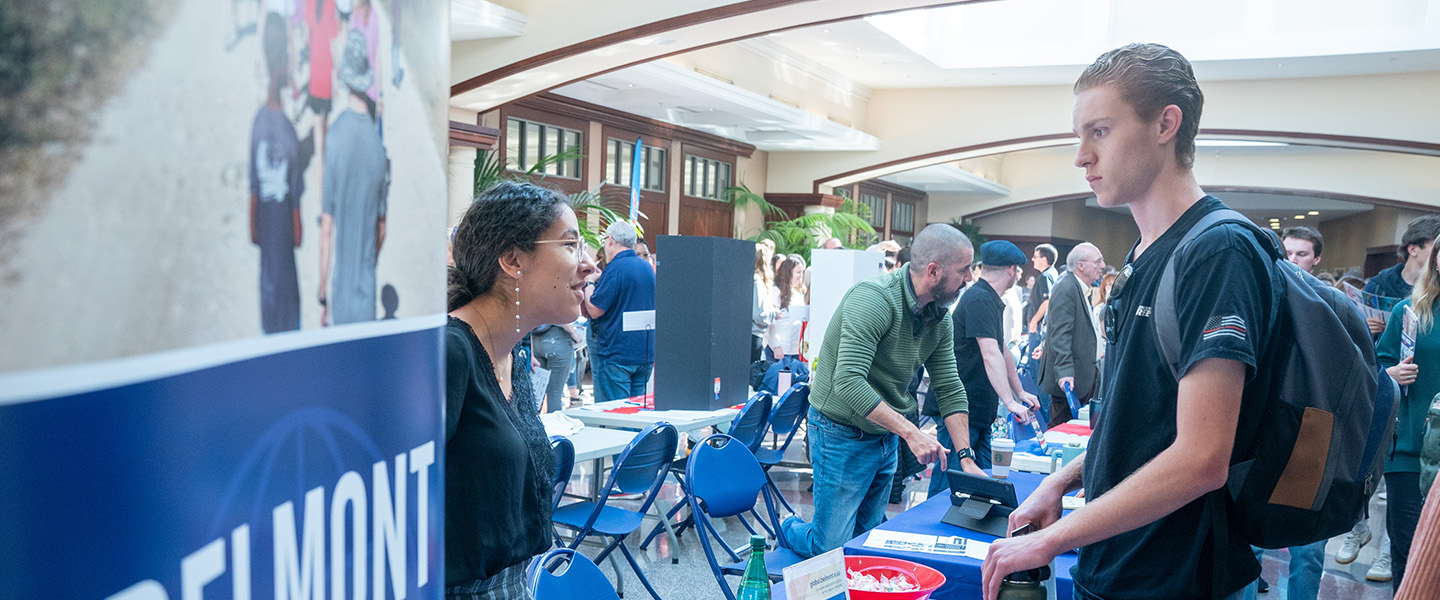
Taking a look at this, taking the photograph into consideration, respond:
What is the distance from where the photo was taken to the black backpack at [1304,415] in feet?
4.18

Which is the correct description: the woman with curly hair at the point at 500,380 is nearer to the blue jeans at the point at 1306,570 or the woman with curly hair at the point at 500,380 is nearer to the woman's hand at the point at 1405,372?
the blue jeans at the point at 1306,570

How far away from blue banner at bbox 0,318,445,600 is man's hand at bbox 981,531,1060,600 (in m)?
0.90

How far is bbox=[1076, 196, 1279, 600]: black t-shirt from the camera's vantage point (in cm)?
125

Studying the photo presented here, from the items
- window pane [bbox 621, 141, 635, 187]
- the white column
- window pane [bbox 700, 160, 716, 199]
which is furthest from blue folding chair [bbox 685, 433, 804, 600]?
window pane [bbox 700, 160, 716, 199]

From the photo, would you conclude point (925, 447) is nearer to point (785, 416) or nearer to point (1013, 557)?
point (1013, 557)

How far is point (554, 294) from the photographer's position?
6.12 ft

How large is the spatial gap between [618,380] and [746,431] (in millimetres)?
1405

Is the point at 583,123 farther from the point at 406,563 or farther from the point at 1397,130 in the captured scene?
the point at 406,563

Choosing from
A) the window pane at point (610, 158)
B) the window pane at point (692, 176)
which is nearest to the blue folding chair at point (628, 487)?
the window pane at point (610, 158)

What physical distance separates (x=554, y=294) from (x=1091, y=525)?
106 centimetres

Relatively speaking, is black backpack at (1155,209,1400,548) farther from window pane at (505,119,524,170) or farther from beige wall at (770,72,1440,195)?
beige wall at (770,72,1440,195)

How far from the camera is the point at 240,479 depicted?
47 centimetres

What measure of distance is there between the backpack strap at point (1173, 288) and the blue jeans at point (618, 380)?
4707 mm

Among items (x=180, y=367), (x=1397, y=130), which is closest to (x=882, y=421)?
(x=180, y=367)
